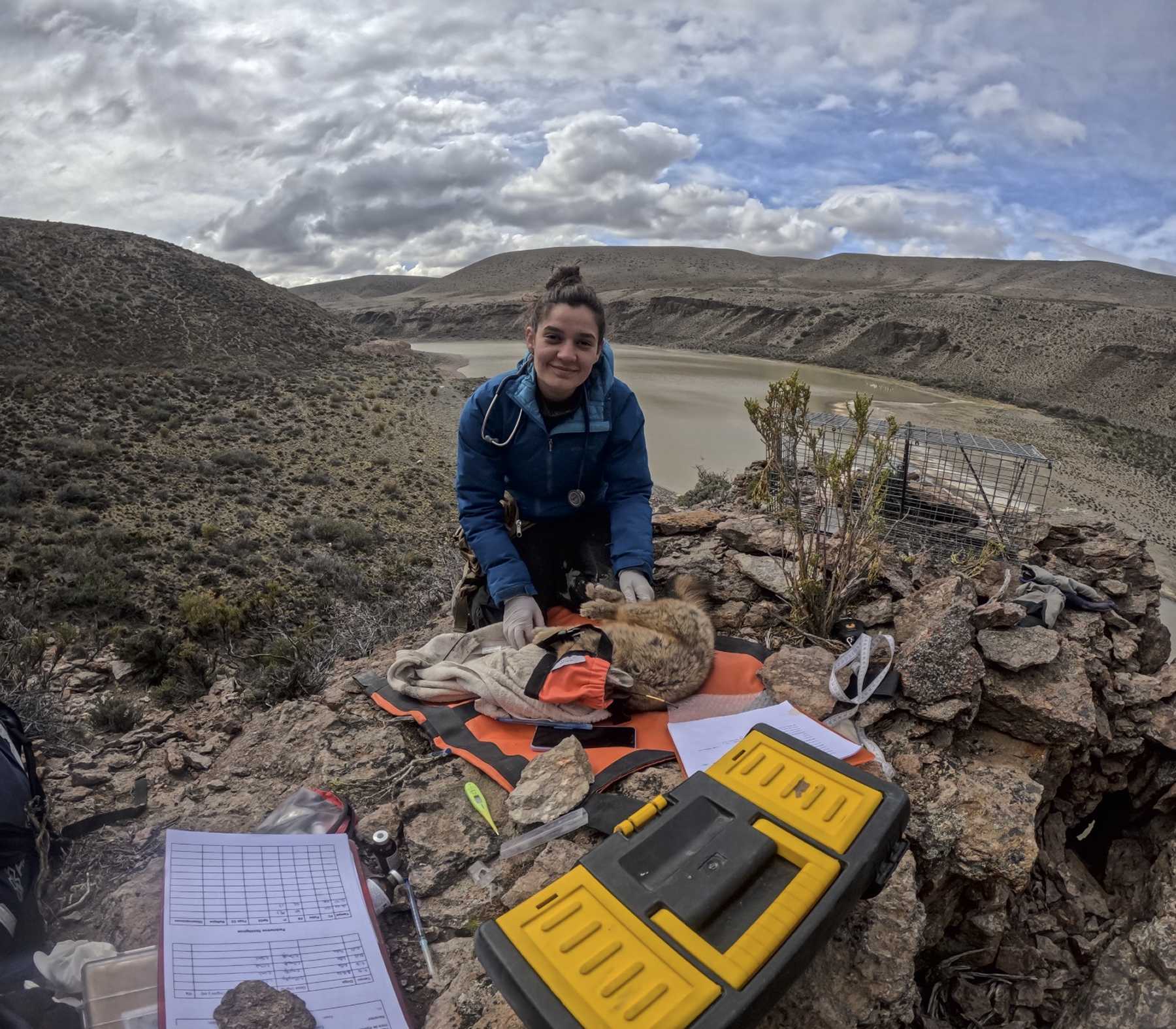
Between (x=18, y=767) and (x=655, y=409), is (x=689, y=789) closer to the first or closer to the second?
(x=18, y=767)

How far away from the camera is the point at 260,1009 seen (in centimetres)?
120

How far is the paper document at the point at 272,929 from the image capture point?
1.26 meters

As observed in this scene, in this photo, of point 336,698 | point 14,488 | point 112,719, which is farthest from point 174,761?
point 14,488

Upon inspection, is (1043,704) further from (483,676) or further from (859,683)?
(483,676)

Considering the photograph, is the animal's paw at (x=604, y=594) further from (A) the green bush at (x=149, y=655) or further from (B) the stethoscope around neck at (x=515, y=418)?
(A) the green bush at (x=149, y=655)

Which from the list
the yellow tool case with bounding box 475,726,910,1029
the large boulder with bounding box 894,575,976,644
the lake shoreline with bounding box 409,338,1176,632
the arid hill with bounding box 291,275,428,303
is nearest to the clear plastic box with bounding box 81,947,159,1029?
the yellow tool case with bounding box 475,726,910,1029

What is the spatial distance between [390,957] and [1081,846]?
2.44m

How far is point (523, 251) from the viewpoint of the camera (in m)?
120

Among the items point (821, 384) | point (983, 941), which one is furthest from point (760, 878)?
point (821, 384)

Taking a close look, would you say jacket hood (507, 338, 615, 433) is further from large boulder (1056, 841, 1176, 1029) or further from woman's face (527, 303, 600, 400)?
large boulder (1056, 841, 1176, 1029)

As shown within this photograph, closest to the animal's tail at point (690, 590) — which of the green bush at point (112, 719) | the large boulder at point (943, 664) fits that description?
the large boulder at point (943, 664)

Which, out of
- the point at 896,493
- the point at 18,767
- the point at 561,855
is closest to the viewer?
the point at 561,855

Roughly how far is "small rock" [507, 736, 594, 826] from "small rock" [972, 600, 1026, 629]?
1427mm

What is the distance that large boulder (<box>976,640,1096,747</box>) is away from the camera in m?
2.06
